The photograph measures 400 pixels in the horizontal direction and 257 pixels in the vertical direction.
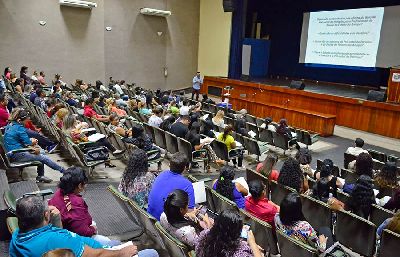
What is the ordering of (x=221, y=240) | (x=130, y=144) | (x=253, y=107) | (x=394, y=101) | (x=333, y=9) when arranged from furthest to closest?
(x=333, y=9)
(x=253, y=107)
(x=394, y=101)
(x=130, y=144)
(x=221, y=240)

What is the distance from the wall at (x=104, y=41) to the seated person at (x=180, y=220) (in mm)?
12328

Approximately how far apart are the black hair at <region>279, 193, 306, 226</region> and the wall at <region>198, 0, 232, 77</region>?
1360 centimetres

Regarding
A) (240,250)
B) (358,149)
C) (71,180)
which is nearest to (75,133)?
(71,180)

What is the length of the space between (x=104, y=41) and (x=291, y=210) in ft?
44.3

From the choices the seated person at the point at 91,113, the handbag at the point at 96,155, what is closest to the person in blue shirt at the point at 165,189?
the handbag at the point at 96,155

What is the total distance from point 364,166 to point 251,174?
5.42 feet

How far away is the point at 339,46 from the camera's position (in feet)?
44.9

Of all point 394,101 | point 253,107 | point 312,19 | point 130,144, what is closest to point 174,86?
point 253,107

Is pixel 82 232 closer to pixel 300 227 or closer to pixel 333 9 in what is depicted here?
pixel 300 227

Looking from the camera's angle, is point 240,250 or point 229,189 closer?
point 240,250

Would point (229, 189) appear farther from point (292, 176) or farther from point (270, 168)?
point (270, 168)

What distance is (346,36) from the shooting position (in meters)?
13.3

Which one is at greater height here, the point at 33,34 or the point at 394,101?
the point at 33,34

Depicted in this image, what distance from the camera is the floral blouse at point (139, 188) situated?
3668mm
